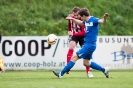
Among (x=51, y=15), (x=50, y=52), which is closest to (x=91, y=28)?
(x=50, y=52)

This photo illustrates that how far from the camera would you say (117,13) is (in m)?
27.8

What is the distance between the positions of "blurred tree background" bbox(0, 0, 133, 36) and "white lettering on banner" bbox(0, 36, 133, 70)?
3764mm

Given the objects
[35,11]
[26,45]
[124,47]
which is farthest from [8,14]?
[124,47]

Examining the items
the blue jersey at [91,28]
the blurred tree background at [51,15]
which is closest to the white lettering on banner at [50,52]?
the blurred tree background at [51,15]

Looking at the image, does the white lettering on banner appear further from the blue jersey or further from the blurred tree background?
the blue jersey

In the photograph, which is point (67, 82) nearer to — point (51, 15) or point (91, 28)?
point (91, 28)

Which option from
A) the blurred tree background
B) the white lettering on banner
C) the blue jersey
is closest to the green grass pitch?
the blue jersey

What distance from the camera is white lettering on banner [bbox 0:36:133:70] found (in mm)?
21234

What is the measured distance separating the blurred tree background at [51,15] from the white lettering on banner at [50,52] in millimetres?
3764

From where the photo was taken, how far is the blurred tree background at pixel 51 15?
25812 mm

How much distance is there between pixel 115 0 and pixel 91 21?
15462mm

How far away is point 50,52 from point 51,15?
6.03 meters

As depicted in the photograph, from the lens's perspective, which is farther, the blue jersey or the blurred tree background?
the blurred tree background

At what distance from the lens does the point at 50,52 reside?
21.5 m
